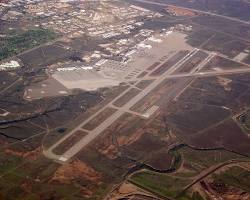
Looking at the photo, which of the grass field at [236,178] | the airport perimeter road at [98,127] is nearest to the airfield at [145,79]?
the airport perimeter road at [98,127]

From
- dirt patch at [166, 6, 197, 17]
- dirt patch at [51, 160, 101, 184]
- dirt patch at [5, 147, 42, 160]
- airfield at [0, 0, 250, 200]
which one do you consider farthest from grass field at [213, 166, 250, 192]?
dirt patch at [166, 6, 197, 17]

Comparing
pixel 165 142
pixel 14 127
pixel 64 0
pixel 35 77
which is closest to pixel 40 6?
pixel 64 0

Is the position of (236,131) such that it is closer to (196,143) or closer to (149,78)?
(196,143)

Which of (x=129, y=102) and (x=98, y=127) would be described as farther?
(x=129, y=102)

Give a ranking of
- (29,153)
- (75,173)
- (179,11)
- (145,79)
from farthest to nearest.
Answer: (179,11) < (145,79) < (29,153) < (75,173)

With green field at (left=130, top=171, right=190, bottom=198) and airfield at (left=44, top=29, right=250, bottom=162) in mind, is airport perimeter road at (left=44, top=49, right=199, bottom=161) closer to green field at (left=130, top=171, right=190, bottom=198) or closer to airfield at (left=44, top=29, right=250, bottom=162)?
airfield at (left=44, top=29, right=250, bottom=162)

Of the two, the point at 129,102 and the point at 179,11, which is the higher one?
the point at 179,11

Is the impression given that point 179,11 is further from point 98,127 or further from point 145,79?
point 98,127

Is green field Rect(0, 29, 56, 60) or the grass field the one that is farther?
green field Rect(0, 29, 56, 60)

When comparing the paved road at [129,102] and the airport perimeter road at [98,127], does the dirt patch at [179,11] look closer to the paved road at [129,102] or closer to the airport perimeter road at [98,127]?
the paved road at [129,102]

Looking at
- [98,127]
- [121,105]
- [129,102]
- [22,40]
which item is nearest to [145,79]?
[129,102]
